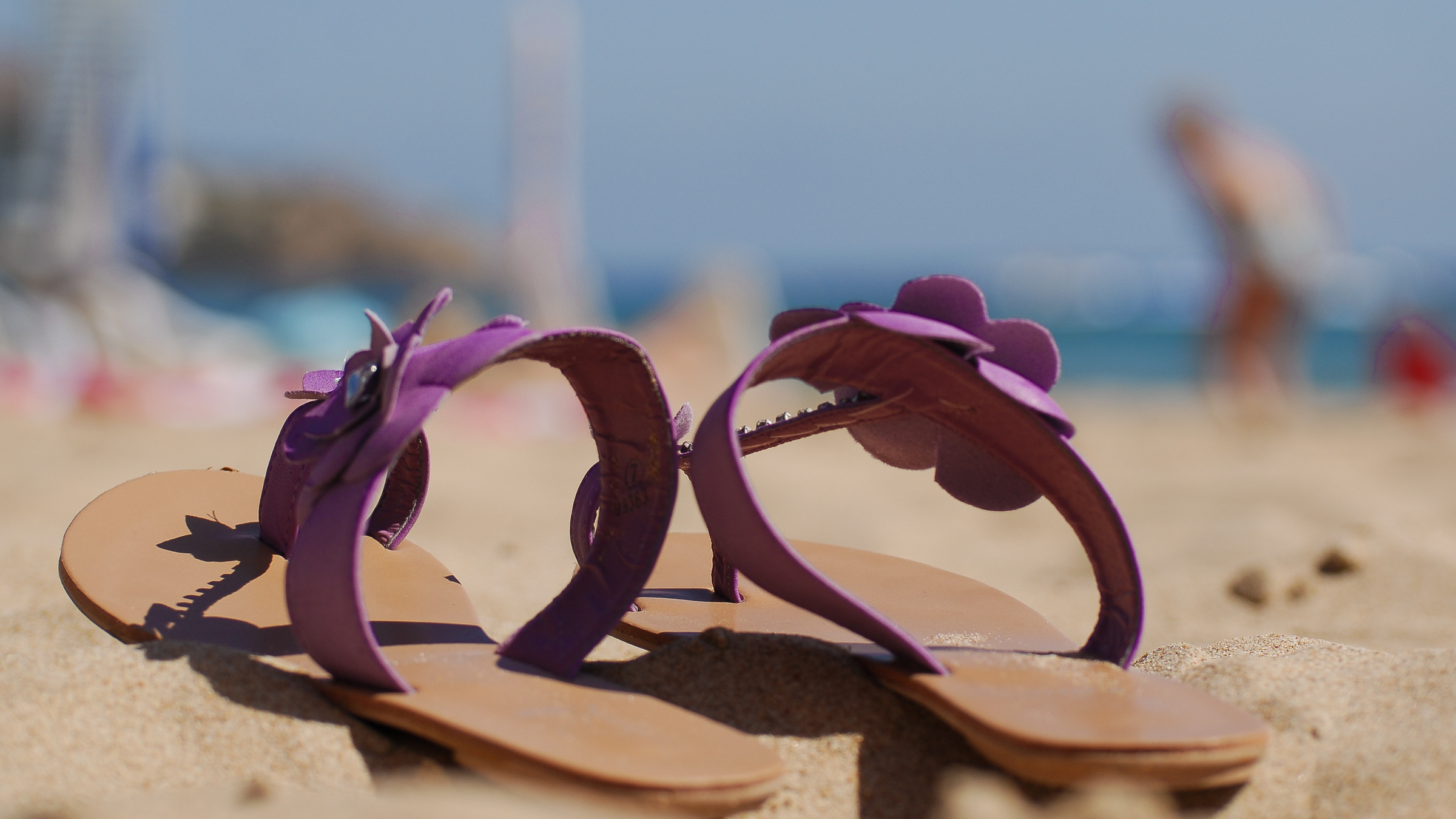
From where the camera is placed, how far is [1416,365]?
905 centimetres

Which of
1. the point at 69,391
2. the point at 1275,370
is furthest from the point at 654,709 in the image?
the point at 1275,370

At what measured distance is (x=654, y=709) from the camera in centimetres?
141

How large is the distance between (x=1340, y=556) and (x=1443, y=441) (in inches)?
170

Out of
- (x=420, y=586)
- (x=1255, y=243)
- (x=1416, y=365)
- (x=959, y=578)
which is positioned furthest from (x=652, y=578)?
(x=1416, y=365)

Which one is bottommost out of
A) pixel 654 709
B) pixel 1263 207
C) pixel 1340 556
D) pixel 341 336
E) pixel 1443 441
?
pixel 341 336

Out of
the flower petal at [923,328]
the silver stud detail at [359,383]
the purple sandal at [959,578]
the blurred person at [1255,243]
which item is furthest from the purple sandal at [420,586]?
the blurred person at [1255,243]

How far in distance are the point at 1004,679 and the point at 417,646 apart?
0.76m

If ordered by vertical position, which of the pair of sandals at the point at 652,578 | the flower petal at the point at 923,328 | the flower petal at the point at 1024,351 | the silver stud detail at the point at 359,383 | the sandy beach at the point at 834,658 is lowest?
the sandy beach at the point at 834,658

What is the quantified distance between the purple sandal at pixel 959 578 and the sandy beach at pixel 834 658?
7cm

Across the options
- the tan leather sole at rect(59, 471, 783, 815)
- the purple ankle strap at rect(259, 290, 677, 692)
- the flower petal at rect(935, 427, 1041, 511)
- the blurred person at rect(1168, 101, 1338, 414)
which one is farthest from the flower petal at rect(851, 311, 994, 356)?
the blurred person at rect(1168, 101, 1338, 414)

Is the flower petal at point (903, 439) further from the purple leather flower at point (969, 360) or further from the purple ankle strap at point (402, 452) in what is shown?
the purple ankle strap at point (402, 452)

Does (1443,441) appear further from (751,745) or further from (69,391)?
(69,391)

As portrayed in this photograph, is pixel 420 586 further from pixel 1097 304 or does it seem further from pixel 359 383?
pixel 1097 304

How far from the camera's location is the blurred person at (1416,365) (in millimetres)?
8820
